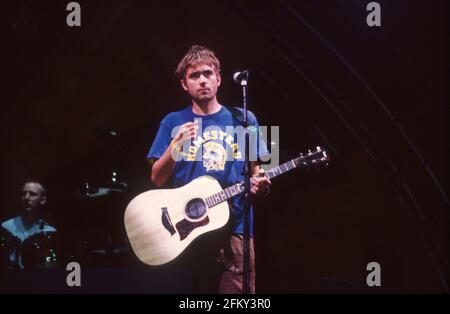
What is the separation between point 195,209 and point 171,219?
0.68ft

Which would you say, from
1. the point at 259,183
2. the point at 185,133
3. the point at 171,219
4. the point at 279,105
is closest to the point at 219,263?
the point at 171,219

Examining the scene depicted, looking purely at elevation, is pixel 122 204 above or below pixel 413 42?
below

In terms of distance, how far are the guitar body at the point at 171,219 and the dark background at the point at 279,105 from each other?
72 centimetres

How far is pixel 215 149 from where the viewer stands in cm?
420

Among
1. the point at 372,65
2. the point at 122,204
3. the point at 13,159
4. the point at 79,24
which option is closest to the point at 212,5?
the point at 79,24

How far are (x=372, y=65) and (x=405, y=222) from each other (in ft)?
5.19

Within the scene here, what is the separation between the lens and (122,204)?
4.96m

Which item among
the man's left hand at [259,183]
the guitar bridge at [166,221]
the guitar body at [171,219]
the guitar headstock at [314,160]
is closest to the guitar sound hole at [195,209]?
the guitar body at [171,219]

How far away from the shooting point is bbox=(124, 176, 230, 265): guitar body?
396cm

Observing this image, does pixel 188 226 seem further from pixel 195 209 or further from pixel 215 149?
pixel 215 149

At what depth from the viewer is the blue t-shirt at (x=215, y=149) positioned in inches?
163

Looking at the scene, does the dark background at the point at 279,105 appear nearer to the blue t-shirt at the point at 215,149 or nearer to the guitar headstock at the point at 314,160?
the blue t-shirt at the point at 215,149
